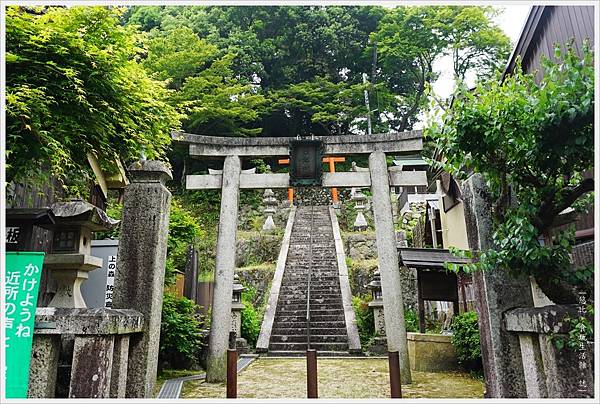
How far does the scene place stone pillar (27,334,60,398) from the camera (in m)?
3.71

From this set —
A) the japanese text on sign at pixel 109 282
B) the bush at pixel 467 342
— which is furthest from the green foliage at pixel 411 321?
the japanese text on sign at pixel 109 282

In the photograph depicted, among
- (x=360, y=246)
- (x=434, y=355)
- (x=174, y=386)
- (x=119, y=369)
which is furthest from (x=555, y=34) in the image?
(x=360, y=246)

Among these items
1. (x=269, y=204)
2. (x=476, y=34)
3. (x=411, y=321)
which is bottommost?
(x=411, y=321)

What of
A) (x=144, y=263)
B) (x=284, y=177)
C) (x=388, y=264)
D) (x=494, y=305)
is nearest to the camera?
(x=494, y=305)

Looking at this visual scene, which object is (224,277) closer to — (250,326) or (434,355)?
(434,355)

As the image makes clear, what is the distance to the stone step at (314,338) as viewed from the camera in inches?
477

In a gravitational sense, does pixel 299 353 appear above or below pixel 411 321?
below

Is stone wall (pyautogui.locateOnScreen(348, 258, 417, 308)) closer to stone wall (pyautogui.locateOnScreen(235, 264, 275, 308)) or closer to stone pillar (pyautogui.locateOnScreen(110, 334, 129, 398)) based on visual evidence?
stone wall (pyautogui.locateOnScreen(235, 264, 275, 308))

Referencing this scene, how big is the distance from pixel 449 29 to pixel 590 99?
25033mm

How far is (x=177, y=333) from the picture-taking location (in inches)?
321

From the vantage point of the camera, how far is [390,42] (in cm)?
2594

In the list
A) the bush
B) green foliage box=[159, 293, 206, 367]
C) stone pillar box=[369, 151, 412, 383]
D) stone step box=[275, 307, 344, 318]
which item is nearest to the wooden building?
the bush

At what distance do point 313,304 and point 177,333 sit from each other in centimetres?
661

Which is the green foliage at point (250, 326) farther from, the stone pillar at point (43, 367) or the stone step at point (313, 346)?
the stone pillar at point (43, 367)
